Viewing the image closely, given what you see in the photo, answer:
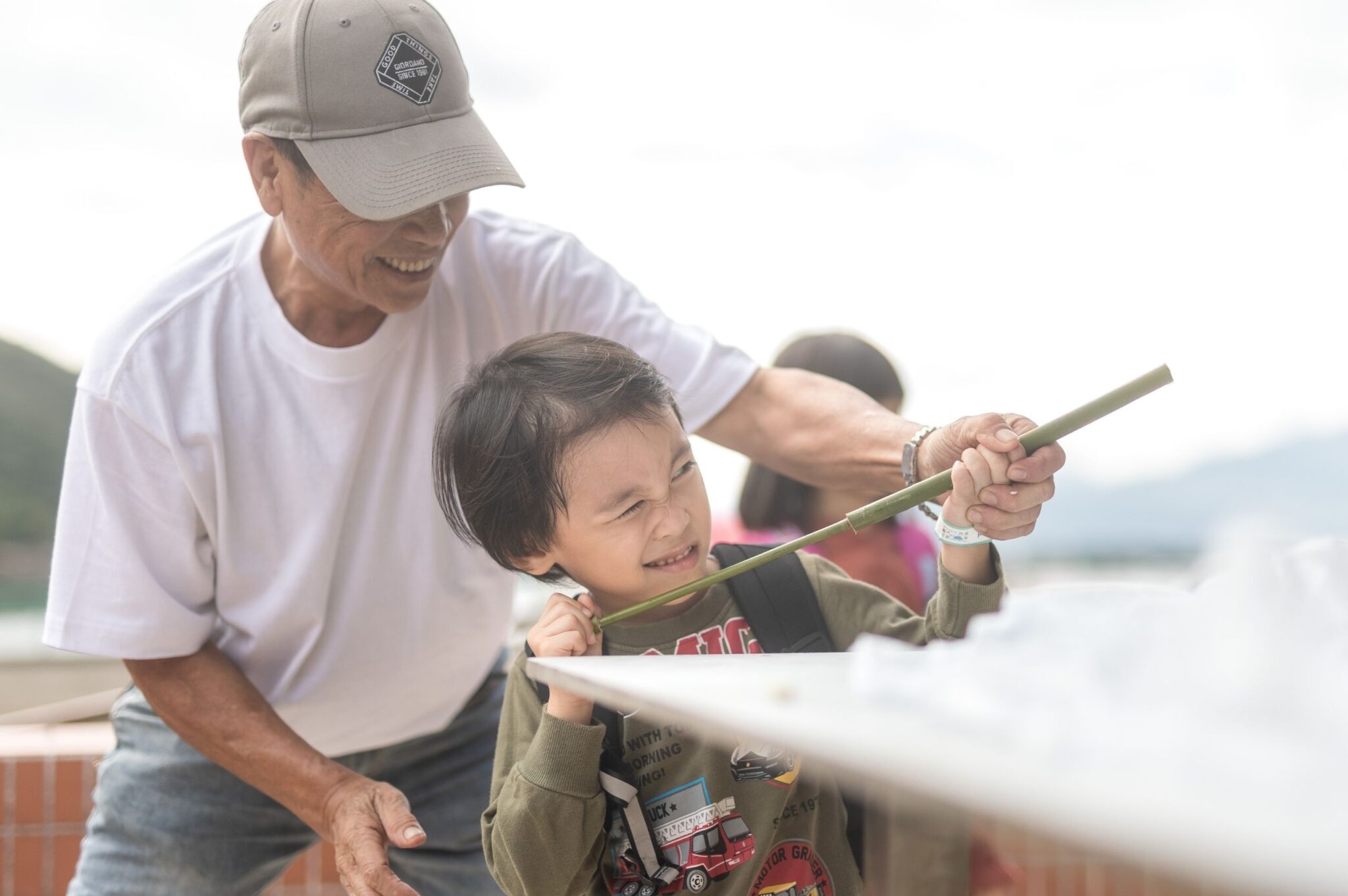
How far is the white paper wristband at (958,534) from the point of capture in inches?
49.4

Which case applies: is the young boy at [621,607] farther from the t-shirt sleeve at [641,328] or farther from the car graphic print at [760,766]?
the t-shirt sleeve at [641,328]

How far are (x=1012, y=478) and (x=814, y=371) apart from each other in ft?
4.40

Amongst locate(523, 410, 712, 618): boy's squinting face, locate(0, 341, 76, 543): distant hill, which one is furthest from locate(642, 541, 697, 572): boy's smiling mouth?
locate(0, 341, 76, 543): distant hill

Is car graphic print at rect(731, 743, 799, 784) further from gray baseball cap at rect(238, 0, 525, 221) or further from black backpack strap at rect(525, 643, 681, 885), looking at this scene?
gray baseball cap at rect(238, 0, 525, 221)

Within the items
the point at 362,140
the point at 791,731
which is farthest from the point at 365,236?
the point at 791,731

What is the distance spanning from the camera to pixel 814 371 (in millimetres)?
2523

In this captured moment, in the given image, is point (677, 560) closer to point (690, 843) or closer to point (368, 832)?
point (690, 843)

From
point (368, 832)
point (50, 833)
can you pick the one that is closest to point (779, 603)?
point (368, 832)

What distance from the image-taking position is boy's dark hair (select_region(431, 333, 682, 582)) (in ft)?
4.36

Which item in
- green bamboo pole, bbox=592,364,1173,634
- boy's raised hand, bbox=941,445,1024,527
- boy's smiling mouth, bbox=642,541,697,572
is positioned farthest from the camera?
boy's smiling mouth, bbox=642,541,697,572

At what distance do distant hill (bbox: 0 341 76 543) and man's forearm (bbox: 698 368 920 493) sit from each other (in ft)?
28.0

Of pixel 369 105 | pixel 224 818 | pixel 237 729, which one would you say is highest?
pixel 369 105

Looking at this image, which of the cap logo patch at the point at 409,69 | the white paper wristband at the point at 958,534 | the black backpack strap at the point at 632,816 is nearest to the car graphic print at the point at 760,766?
the black backpack strap at the point at 632,816

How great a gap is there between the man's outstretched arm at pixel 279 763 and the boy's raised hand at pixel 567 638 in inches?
9.8
